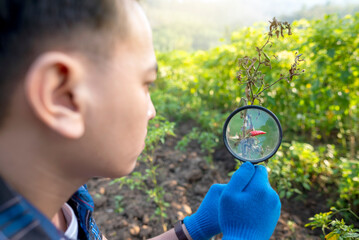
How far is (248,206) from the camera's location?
1194mm

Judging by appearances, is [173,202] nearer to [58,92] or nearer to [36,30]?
[58,92]

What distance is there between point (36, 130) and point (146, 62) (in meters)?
0.36

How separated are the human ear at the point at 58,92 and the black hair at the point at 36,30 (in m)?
0.03

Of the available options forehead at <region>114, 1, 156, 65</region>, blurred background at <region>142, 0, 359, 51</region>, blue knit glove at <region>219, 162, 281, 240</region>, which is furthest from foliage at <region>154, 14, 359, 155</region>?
blurred background at <region>142, 0, 359, 51</region>

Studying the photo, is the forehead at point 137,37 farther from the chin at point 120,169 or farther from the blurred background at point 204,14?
the blurred background at point 204,14

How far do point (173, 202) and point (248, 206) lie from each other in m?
1.80

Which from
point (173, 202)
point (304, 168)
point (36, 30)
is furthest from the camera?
point (304, 168)

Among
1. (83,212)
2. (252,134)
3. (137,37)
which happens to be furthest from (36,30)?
(252,134)

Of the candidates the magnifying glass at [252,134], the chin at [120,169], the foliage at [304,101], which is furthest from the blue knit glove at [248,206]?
the foliage at [304,101]

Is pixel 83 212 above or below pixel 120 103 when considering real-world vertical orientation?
below

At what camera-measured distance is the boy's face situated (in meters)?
0.78

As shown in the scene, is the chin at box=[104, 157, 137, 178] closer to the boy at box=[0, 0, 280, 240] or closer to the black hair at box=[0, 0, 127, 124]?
the boy at box=[0, 0, 280, 240]

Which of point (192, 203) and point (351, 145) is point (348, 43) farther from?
point (192, 203)

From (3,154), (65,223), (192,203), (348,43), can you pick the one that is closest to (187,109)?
(192,203)
